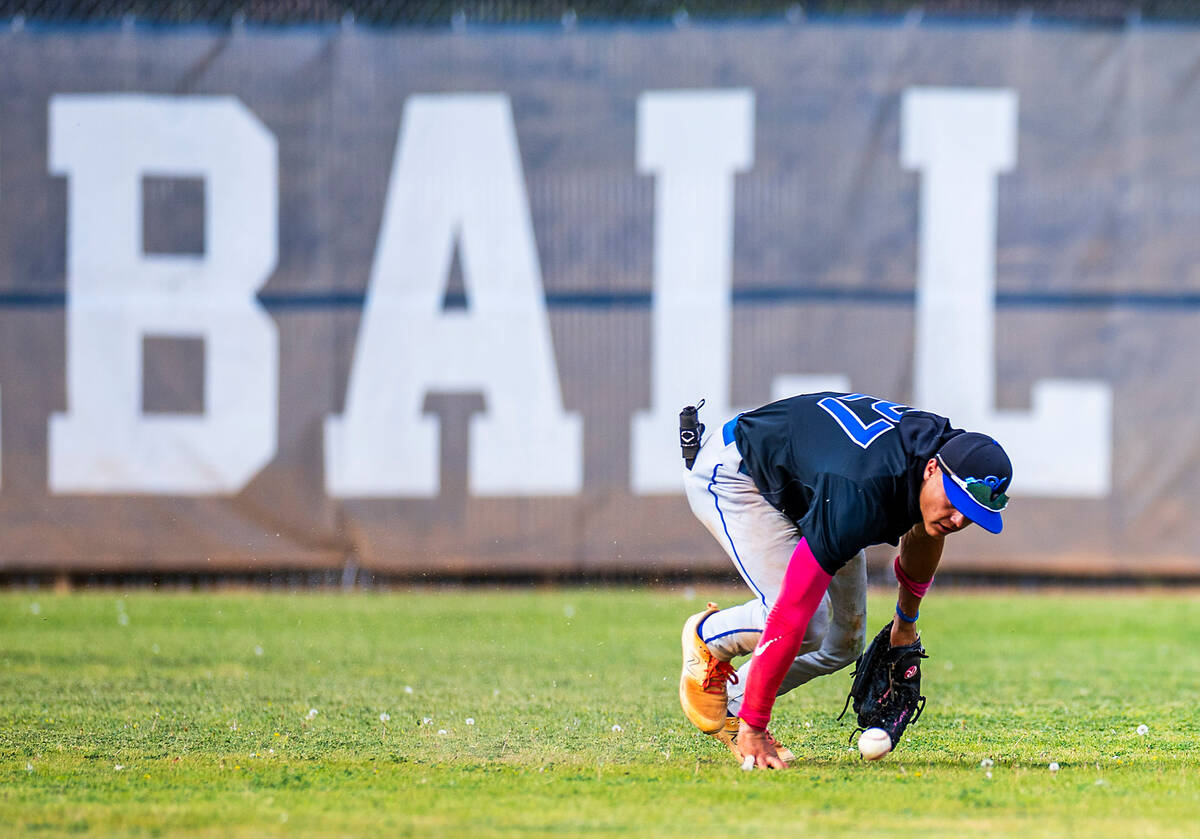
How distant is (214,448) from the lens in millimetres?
12375

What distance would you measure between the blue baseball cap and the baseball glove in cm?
100

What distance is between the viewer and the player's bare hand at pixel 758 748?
18.1 feet

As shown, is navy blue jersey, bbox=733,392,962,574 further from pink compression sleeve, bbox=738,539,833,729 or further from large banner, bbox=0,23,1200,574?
large banner, bbox=0,23,1200,574

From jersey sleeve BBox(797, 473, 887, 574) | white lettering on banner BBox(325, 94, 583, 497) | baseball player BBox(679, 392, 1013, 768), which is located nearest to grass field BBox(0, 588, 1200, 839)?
baseball player BBox(679, 392, 1013, 768)

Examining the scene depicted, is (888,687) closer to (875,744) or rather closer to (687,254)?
(875,744)

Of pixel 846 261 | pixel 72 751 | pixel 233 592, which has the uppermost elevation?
pixel 846 261

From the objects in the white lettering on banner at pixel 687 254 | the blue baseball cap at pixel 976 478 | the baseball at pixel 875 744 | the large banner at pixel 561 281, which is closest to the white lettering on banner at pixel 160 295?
the large banner at pixel 561 281

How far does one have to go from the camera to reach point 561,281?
12445 millimetres

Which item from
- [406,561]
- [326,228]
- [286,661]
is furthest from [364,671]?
[326,228]

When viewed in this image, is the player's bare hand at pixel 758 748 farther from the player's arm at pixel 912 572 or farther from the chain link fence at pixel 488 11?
the chain link fence at pixel 488 11

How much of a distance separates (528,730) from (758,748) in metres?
1.35

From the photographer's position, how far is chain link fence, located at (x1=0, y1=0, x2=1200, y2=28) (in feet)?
41.3

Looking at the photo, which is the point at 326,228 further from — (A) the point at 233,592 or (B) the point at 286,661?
(B) the point at 286,661

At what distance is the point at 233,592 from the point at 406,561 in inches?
59.4
